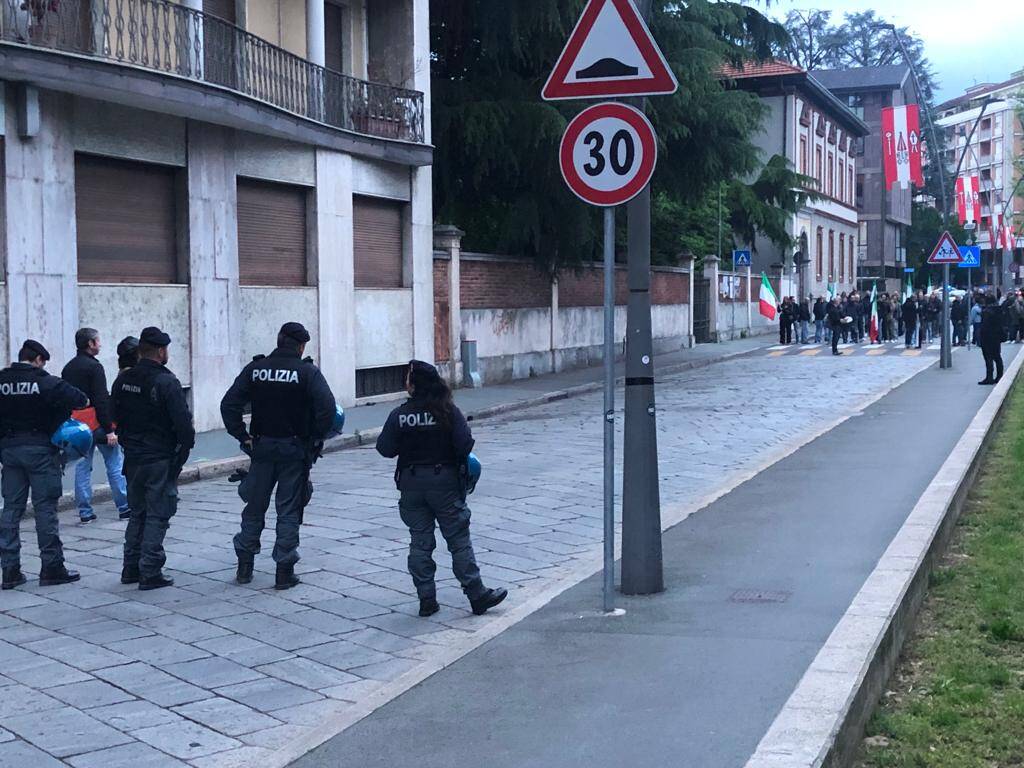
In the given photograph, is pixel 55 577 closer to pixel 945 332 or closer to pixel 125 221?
pixel 125 221

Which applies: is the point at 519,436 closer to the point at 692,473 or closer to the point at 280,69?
the point at 692,473

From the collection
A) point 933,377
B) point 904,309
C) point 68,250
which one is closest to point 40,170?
point 68,250

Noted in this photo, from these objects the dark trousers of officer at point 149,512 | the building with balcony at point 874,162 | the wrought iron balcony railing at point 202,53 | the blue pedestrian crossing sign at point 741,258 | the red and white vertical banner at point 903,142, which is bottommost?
the dark trousers of officer at point 149,512

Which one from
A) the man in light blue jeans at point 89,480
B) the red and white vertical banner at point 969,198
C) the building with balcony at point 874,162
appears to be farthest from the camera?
the building with balcony at point 874,162

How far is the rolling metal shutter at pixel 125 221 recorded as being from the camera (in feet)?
53.2

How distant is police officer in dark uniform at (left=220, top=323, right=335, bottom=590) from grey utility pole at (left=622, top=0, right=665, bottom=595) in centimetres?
200

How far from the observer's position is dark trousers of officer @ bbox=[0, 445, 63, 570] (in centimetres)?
841

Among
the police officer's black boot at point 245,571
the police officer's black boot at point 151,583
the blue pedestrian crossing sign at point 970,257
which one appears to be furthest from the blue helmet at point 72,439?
the blue pedestrian crossing sign at point 970,257

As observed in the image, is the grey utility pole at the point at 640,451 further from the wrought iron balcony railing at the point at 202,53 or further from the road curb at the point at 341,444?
the wrought iron balcony railing at the point at 202,53

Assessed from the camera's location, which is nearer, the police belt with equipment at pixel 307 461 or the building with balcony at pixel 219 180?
the police belt with equipment at pixel 307 461

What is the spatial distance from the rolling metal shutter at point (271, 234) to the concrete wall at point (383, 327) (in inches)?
65.2

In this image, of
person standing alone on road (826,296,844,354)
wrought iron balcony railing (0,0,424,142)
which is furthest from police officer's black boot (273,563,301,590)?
person standing alone on road (826,296,844,354)

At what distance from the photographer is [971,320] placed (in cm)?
4272

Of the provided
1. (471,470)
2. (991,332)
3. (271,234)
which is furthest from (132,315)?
(991,332)
